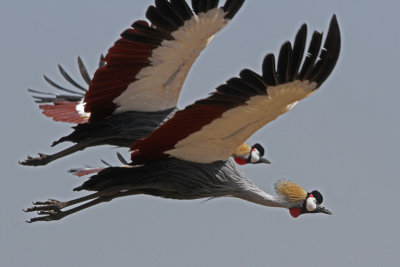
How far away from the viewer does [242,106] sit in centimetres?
1227

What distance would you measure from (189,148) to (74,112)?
2.71 meters

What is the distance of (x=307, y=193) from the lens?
1427 centimetres

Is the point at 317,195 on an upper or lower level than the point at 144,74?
lower

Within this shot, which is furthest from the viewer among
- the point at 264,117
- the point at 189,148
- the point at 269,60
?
the point at 189,148

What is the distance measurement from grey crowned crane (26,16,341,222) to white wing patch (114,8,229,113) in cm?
105

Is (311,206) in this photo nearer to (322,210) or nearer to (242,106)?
(322,210)

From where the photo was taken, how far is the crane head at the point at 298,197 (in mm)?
14141

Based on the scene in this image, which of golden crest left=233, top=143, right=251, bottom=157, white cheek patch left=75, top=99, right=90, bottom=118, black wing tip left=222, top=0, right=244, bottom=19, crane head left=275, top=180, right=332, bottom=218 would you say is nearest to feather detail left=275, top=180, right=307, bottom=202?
crane head left=275, top=180, right=332, bottom=218

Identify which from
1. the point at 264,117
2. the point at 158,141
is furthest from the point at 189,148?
the point at 264,117

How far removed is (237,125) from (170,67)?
1.53 metres

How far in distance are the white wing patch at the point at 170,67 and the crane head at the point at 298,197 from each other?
6.02ft

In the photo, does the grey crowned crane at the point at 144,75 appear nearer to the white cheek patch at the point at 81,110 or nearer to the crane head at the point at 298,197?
the white cheek patch at the point at 81,110

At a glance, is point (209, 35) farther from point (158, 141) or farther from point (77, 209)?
point (77, 209)

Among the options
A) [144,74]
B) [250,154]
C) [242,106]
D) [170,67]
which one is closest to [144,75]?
[144,74]
